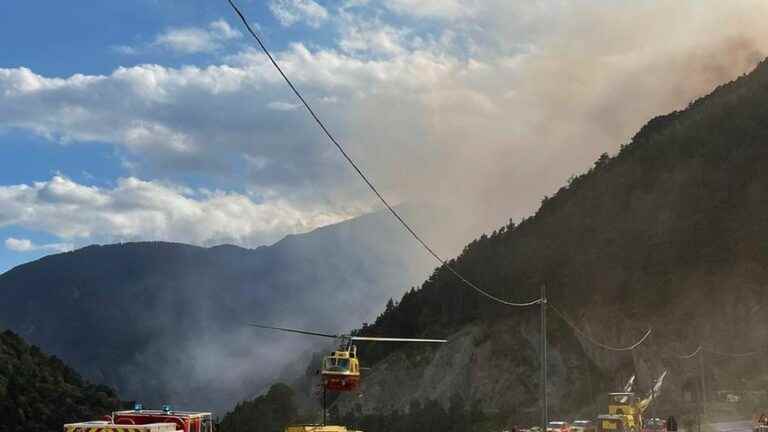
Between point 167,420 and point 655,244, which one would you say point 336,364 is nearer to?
point 167,420

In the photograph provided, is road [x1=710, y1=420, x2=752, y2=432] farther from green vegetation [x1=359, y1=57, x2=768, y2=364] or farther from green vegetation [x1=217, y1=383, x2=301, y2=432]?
green vegetation [x1=217, y1=383, x2=301, y2=432]

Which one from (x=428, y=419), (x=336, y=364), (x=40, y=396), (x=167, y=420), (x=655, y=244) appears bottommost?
(x=428, y=419)

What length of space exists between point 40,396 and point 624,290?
6554cm

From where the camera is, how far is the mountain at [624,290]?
86500 mm

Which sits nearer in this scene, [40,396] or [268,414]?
[40,396]

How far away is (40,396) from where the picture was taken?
10375 centimetres

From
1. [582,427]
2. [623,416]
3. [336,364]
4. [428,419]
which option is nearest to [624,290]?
[428,419]

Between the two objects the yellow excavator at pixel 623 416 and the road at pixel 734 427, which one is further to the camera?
the road at pixel 734 427

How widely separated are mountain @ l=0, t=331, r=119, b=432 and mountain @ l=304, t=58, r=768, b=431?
3048cm

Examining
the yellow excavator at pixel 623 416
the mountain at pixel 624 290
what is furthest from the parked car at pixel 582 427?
the mountain at pixel 624 290

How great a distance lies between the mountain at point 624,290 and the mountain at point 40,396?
30.5 metres

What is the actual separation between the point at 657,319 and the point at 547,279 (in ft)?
64.9

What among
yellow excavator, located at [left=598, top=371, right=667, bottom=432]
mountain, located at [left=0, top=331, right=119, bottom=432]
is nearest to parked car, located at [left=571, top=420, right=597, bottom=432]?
yellow excavator, located at [left=598, top=371, right=667, bottom=432]

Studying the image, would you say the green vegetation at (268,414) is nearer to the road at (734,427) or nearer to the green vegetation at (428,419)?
the green vegetation at (428,419)
